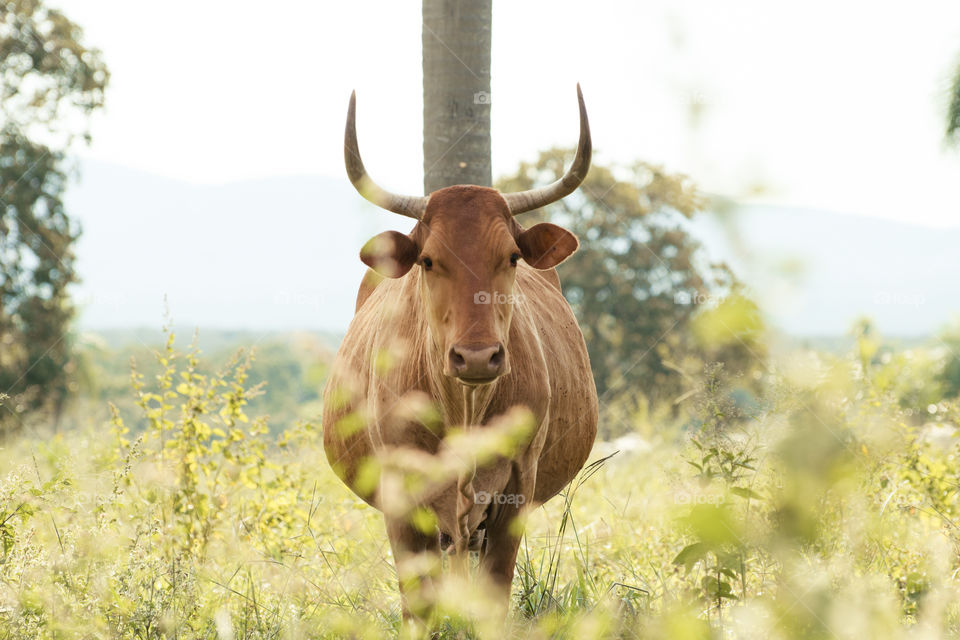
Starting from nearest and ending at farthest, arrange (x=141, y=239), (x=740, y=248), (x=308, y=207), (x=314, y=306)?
(x=740, y=248)
(x=314, y=306)
(x=308, y=207)
(x=141, y=239)

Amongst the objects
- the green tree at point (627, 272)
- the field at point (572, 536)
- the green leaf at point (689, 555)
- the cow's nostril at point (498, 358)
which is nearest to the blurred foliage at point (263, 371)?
the field at point (572, 536)

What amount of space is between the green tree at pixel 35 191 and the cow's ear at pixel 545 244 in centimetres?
1906

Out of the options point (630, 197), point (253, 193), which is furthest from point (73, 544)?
point (253, 193)

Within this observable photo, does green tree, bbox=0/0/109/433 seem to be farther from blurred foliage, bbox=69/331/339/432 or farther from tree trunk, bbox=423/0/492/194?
tree trunk, bbox=423/0/492/194

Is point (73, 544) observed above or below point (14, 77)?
below

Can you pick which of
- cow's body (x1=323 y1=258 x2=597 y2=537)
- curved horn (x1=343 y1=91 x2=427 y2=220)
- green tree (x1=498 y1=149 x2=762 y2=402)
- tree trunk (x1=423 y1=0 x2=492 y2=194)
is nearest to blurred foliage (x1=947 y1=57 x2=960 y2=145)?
tree trunk (x1=423 y1=0 x2=492 y2=194)

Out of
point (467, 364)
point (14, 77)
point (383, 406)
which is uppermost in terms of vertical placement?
point (14, 77)

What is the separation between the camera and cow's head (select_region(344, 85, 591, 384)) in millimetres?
3283

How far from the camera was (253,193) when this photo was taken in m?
158

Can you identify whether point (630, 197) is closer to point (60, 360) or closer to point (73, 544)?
point (60, 360)

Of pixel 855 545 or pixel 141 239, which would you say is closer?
pixel 855 545

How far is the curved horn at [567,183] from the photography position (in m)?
3.54

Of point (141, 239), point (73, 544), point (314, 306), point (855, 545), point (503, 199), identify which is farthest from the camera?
point (141, 239)

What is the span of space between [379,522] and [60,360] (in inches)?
745
